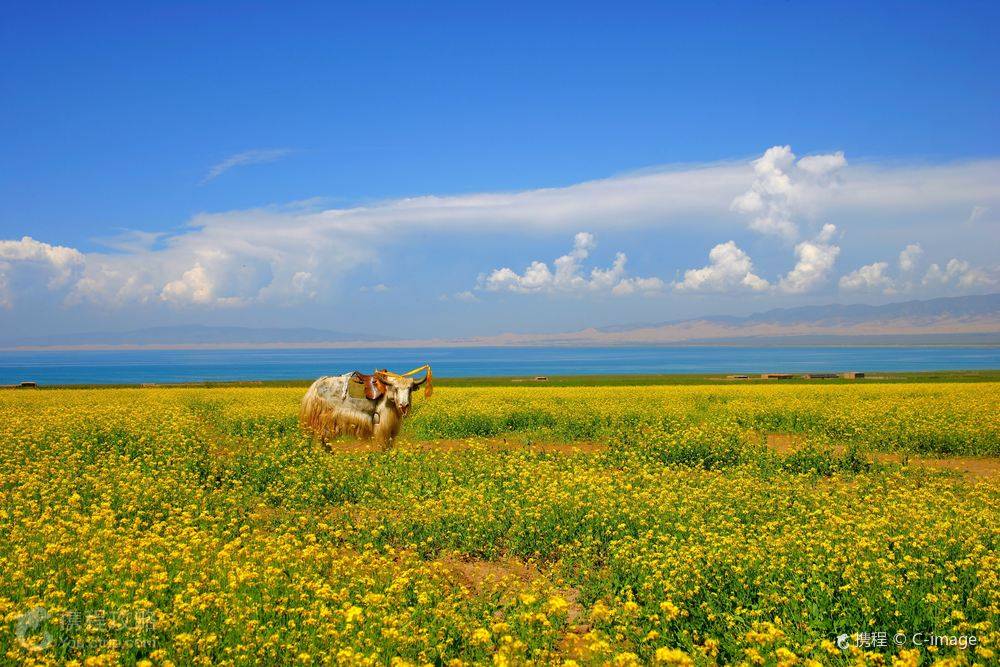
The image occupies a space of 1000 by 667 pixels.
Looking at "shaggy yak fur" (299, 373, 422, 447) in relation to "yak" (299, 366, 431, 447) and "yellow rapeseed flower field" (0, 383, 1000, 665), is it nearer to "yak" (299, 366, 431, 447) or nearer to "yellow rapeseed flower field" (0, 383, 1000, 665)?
"yak" (299, 366, 431, 447)

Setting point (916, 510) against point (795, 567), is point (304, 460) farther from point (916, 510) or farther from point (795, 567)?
point (916, 510)

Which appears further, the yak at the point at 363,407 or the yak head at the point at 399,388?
the yak at the point at 363,407

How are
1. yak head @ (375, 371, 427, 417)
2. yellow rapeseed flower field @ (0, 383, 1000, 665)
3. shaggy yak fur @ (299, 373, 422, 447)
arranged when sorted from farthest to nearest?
shaggy yak fur @ (299, 373, 422, 447), yak head @ (375, 371, 427, 417), yellow rapeseed flower field @ (0, 383, 1000, 665)

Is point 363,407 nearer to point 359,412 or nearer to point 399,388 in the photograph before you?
point 359,412

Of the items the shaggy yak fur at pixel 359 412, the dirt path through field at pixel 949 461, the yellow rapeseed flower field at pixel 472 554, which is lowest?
the dirt path through field at pixel 949 461

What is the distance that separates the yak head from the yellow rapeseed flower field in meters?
1.45

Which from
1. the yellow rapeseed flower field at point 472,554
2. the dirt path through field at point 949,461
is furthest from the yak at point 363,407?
the dirt path through field at point 949,461

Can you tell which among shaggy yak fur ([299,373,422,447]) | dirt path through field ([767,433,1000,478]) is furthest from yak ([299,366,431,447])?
dirt path through field ([767,433,1000,478])

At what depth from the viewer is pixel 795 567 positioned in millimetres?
7766

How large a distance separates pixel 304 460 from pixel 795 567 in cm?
1121

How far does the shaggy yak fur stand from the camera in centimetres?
1775

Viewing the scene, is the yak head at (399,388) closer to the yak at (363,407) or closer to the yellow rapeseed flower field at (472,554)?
the yak at (363,407)

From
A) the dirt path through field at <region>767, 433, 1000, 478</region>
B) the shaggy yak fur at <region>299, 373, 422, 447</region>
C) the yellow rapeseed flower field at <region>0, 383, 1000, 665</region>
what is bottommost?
the dirt path through field at <region>767, 433, 1000, 478</region>

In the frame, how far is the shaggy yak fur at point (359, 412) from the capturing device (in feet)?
58.2
